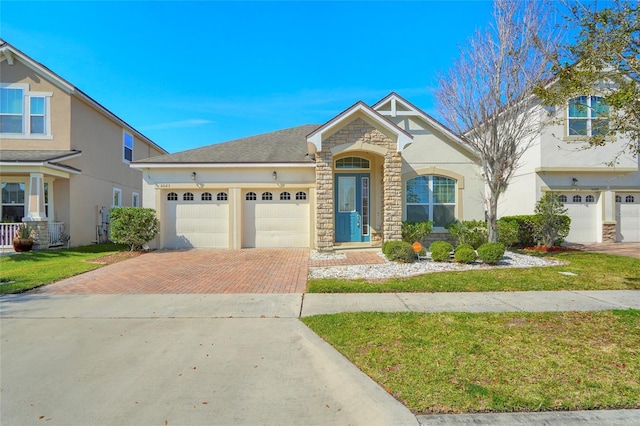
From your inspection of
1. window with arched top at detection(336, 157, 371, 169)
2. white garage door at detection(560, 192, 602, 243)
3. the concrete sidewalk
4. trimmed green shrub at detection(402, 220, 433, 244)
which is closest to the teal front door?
window with arched top at detection(336, 157, 371, 169)

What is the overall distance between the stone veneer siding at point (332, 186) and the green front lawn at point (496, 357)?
6.12 meters

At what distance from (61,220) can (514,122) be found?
18667mm

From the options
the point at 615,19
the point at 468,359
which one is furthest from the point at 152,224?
the point at 615,19

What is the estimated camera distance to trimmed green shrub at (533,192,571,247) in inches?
501

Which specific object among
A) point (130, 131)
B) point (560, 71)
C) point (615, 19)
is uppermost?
point (130, 131)

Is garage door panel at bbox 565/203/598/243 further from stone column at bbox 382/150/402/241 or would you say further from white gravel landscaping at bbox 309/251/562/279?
stone column at bbox 382/150/402/241

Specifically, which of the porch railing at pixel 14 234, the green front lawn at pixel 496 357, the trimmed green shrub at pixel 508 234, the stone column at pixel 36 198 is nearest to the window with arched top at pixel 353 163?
the trimmed green shrub at pixel 508 234

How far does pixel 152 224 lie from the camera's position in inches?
507

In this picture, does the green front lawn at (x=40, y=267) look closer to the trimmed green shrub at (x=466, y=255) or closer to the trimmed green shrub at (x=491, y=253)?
the trimmed green shrub at (x=466, y=255)

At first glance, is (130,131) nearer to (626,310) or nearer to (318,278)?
(318,278)

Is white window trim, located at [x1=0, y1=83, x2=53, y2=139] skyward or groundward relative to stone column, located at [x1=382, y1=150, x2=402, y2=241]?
skyward

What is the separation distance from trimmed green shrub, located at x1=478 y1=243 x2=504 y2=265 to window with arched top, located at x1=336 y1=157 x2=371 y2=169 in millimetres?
5495

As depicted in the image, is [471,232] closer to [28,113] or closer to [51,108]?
[51,108]

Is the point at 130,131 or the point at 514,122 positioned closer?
the point at 514,122
